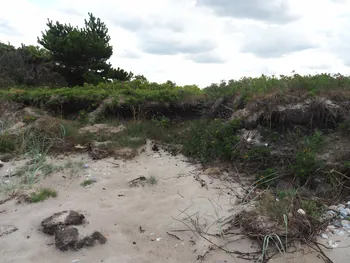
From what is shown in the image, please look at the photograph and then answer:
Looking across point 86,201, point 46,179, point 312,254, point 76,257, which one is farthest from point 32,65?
point 312,254

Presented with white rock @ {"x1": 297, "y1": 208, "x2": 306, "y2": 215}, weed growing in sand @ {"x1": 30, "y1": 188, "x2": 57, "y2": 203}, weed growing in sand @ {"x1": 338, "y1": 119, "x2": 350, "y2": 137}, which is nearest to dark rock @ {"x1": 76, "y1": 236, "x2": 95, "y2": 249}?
weed growing in sand @ {"x1": 30, "y1": 188, "x2": 57, "y2": 203}

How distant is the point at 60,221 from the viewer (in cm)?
360

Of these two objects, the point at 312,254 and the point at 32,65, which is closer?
the point at 312,254

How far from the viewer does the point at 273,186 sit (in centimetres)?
460

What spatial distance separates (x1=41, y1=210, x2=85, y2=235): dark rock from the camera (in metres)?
3.52

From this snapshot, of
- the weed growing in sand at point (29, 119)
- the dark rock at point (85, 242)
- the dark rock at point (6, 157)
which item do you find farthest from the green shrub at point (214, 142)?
the weed growing in sand at point (29, 119)

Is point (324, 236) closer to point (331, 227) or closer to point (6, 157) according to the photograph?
point (331, 227)

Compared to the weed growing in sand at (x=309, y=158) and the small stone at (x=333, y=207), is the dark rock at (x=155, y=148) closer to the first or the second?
the weed growing in sand at (x=309, y=158)

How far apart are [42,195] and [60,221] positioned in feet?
3.27

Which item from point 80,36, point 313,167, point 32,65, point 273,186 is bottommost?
point 273,186

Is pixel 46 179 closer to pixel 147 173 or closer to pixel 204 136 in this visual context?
pixel 147 173

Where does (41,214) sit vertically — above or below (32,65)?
below

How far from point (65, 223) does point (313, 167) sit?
360cm

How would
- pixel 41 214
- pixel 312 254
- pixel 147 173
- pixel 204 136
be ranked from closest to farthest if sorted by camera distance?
1. pixel 312 254
2. pixel 41 214
3. pixel 147 173
4. pixel 204 136
